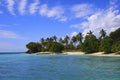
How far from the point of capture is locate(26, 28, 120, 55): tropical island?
121 m

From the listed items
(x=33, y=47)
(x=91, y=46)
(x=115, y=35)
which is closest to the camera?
(x=91, y=46)

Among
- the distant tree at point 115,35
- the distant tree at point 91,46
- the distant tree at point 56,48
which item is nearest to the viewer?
the distant tree at point 91,46

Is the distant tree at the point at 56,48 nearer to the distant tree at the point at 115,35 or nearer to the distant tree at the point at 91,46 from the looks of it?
the distant tree at the point at 91,46

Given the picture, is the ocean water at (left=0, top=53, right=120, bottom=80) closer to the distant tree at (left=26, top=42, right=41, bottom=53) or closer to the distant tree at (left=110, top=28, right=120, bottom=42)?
the distant tree at (left=110, top=28, right=120, bottom=42)

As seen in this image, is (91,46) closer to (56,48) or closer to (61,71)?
(56,48)

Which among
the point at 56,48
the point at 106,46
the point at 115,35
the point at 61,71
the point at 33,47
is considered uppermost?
the point at 115,35

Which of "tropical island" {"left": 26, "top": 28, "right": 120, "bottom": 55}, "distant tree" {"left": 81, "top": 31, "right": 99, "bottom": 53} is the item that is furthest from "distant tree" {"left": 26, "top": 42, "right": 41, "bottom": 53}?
"distant tree" {"left": 81, "top": 31, "right": 99, "bottom": 53}

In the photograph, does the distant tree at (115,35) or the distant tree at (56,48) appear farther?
the distant tree at (56,48)

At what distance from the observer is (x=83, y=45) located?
454ft

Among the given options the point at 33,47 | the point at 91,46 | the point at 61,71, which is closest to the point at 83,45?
the point at 91,46

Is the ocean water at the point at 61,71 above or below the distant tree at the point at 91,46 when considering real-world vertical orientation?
below

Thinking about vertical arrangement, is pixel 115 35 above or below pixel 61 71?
above

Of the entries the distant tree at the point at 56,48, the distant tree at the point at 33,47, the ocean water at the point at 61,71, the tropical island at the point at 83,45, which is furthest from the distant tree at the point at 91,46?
the ocean water at the point at 61,71

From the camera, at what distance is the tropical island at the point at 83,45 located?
4766 inches
